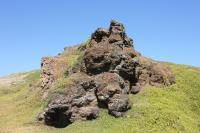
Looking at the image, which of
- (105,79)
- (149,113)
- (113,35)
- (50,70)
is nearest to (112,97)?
(105,79)

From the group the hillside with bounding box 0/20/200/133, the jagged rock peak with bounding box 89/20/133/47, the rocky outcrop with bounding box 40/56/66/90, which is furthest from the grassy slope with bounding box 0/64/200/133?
the jagged rock peak with bounding box 89/20/133/47

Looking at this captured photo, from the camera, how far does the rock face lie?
52.1 m

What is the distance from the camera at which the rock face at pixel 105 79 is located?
52.1 m

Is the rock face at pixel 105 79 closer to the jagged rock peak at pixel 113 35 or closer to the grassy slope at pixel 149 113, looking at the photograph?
the jagged rock peak at pixel 113 35

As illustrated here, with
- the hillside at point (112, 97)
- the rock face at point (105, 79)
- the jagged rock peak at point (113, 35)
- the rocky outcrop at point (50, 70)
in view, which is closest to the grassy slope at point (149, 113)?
the hillside at point (112, 97)

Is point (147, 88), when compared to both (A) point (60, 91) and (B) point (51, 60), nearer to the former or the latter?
(A) point (60, 91)

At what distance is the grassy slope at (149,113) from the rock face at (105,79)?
1398 millimetres

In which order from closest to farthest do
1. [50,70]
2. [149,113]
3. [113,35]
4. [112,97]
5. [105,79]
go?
[149,113] < [112,97] < [105,79] < [113,35] < [50,70]

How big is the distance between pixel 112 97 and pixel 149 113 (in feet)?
17.2

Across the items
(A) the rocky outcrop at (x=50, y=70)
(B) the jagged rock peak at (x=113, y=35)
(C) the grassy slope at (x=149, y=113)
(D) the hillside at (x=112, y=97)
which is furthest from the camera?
(A) the rocky outcrop at (x=50, y=70)

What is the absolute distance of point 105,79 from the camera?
178 ft

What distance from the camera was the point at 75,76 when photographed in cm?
5688

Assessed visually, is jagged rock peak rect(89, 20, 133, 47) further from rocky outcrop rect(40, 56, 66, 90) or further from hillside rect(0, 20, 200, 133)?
rocky outcrop rect(40, 56, 66, 90)

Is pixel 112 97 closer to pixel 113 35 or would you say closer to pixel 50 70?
pixel 113 35
